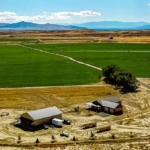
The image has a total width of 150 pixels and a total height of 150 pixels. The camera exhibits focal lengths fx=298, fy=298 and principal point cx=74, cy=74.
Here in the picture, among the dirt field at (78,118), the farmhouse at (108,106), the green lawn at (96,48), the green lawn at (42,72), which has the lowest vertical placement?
the dirt field at (78,118)

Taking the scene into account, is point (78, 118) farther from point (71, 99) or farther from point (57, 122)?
point (71, 99)

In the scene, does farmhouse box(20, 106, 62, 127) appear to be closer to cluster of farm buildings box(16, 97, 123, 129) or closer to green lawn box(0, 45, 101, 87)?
cluster of farm buildings box(16, 97, 123, 129)

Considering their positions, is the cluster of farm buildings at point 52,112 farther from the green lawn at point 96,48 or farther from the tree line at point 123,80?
the green lawn at point 96,48

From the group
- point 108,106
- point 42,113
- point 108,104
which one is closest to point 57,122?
point 42,113

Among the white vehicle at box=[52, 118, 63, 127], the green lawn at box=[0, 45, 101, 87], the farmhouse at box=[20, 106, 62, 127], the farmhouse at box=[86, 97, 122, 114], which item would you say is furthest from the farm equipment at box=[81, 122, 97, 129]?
the green lawn at box=[0, 45, 101, 87]

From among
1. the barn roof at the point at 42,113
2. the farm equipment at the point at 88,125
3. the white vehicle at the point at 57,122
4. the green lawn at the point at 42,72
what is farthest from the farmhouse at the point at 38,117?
the green lawn at the point at 42,72

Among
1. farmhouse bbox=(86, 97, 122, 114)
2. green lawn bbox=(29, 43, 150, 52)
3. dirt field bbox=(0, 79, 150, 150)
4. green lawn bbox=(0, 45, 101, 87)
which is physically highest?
green lawn bbox=(29, 43, 150, 52)
